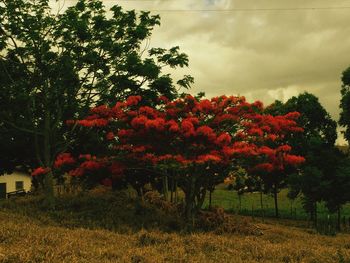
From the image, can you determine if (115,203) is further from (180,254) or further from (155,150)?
(180,254)

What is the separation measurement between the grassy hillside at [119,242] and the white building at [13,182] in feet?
105

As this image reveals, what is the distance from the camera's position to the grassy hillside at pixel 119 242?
1097 cm

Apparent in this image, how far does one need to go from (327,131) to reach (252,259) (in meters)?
27.7

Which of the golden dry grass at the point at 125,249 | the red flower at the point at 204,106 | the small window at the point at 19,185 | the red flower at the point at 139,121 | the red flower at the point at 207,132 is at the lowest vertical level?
the golden dry grass at the point at 125,249

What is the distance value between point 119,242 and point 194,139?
522 cm

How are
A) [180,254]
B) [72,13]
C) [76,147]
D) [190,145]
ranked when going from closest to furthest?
[180,254]
[190,145]
[72,13]
[76,147]

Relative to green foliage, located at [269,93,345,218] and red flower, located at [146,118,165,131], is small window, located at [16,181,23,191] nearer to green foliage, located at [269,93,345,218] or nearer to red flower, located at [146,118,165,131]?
green foliage, located at [269,93,345,218]

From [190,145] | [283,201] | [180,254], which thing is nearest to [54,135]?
[190,145]

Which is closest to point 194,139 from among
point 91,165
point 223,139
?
point 223,139

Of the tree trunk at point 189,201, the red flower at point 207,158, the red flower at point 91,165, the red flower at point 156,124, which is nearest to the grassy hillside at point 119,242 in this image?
the tree trunk at point 189,201

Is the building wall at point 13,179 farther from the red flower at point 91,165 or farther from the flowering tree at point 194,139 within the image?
the red flower at point 91,165

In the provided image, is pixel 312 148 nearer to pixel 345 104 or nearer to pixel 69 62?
pixel 345 104

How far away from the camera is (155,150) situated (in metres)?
18.0

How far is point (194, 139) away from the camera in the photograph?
16969 millimetres
